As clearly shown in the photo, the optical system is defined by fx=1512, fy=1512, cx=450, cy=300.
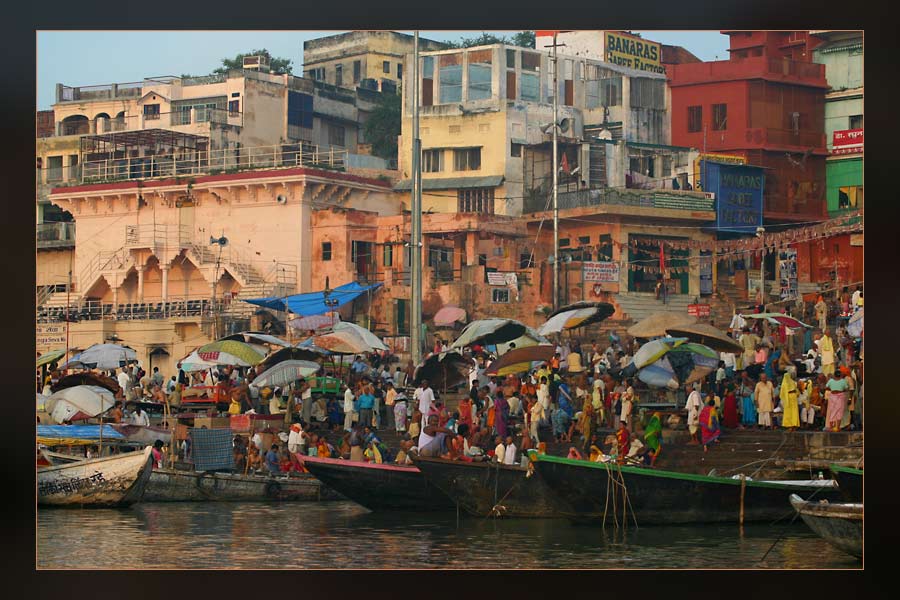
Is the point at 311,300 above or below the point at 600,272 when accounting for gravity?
below

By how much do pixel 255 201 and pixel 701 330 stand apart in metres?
4.61

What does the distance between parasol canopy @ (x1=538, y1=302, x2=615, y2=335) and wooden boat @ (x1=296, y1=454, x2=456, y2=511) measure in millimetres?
1899

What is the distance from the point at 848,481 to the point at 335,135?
6086 mm

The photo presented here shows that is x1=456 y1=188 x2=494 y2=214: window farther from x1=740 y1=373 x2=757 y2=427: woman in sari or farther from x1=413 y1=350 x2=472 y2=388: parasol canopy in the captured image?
x1=740 y1=373 x2=757 y2=427: woman in sari

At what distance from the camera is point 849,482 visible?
482 inches

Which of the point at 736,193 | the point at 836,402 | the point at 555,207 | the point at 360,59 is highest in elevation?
the point at 360,59

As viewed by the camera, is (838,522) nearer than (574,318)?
Yes

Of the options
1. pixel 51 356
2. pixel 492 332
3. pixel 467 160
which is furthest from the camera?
pixel 467 160

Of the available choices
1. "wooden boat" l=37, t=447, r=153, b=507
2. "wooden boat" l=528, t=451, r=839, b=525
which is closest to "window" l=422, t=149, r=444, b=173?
"wooden boat" l=528, t=451, r=839, b=525

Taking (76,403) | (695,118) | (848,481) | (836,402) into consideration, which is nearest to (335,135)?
(76,403)

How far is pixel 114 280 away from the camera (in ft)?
50.3

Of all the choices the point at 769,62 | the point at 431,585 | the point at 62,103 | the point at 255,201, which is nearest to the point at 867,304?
the point at 431,585

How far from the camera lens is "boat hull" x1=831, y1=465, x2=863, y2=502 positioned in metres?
12.2

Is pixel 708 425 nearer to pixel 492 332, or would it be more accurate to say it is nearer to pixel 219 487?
pixel 492 332
